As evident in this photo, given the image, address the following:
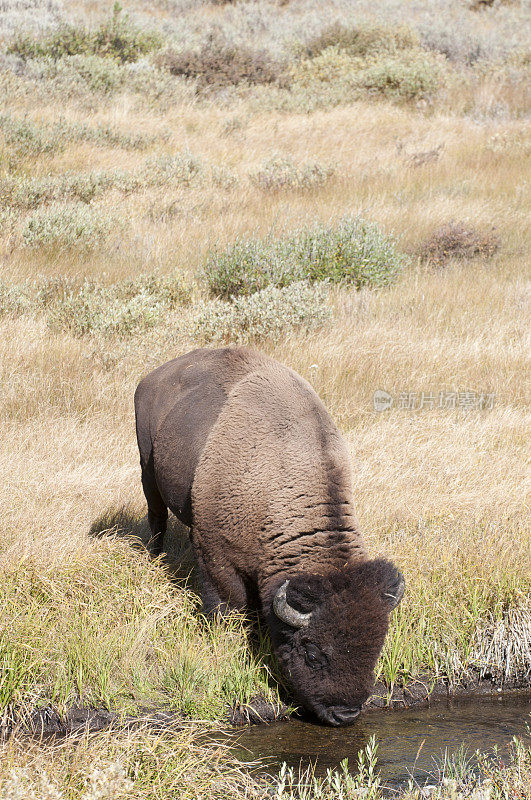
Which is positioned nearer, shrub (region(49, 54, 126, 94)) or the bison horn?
the bison horn

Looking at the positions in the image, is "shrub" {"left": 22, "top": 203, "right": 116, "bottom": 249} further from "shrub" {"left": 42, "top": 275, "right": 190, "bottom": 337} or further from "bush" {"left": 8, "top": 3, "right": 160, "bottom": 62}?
"bush" {"left": 8, "top": 3, "right": 160, "bottom": 62}

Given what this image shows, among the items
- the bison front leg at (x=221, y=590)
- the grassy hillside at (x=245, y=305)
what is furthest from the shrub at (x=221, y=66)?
the bison front leg at (x=221, y=590)

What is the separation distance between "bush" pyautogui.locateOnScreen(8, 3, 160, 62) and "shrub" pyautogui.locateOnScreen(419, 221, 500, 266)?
14716 mm

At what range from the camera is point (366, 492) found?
21.2 ft

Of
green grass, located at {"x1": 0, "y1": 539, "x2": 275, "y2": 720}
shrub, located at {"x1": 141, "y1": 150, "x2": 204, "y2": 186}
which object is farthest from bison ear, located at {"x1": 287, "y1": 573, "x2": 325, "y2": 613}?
shrub, located at {"x1": 141, "y1": 150, "x2": 204, "y2": 186}

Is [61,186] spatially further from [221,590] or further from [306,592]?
[306,592]

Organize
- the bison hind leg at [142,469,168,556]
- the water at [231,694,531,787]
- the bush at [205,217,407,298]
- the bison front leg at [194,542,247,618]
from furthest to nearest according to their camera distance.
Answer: the bush at [205,217,407,298] → the bison hind leg at [142,469,168,556] → the bison front leg at [194,542,247,618] → the water at [231,694,531,787]

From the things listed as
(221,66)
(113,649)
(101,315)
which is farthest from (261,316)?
(221,66)

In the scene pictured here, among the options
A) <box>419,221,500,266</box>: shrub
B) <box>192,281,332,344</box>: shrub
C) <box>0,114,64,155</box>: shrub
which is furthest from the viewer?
<box>0,114,64,155</box>: shrub

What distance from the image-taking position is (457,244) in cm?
1334

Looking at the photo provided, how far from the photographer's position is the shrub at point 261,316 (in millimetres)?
9859

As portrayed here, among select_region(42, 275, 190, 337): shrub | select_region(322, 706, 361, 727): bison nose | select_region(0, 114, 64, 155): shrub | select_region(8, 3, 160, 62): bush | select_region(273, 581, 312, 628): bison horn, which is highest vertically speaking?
select_region(8, 3, 160, 62): bush

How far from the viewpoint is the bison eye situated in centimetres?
445

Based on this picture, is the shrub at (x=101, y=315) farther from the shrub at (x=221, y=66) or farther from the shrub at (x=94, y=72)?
the shrub at (x=221, y=66)
